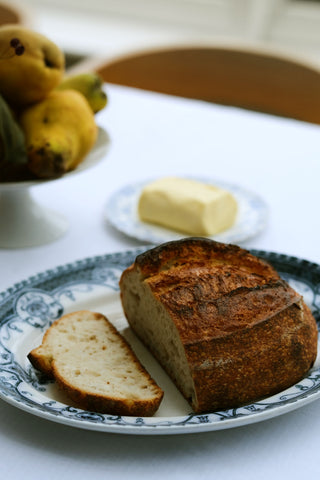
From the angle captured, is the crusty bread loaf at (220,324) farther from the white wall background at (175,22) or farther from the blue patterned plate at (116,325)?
the white wall background at (175,22)

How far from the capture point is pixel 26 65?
2.95 ft

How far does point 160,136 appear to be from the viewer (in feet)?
4.81

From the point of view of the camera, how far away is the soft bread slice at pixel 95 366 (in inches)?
23.6

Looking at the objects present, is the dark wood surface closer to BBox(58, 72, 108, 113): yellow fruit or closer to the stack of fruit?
BBox(58, 72, 108, 113): yellow fruit

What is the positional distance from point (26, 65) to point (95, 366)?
455 mm

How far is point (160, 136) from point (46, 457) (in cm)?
100

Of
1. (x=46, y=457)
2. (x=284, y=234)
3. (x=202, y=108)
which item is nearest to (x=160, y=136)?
(x=202, y=108)

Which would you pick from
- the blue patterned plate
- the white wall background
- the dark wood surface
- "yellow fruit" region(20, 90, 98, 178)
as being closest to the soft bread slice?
the blue patterned plate

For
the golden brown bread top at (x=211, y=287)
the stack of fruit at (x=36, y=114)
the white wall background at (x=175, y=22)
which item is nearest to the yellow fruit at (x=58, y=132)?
the stack of fruit at (x=36, y=114)

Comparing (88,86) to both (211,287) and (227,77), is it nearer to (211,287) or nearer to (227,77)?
(211,287)

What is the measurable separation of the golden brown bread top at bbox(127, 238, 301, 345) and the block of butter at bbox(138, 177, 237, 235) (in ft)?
0.97

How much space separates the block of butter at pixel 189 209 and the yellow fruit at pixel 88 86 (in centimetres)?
17

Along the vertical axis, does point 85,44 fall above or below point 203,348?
below

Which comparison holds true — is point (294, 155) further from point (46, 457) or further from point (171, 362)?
point (46, 457)
